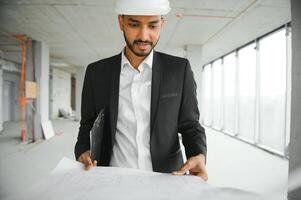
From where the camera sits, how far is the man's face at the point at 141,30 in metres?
0.88

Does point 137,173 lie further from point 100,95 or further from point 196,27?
point 196,27

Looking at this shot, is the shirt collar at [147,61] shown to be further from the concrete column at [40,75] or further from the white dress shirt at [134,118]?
the concrete column at [40,75]

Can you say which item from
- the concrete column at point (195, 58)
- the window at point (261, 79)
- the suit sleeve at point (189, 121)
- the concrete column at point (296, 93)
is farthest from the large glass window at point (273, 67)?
the suit sleeve at point (189, 121)

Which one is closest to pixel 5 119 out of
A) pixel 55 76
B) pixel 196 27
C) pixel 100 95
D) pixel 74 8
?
pixel 55 76

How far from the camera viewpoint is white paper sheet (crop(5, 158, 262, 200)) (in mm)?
620

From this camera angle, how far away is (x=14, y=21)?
4.61 meters

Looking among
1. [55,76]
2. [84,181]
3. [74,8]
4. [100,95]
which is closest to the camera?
[84,181]

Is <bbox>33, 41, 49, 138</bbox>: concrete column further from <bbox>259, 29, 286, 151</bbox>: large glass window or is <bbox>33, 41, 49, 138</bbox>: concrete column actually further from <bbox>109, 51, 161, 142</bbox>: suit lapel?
<bbox>109, 51, 161, 142</bbox>: suit lapel

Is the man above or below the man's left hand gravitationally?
→ above

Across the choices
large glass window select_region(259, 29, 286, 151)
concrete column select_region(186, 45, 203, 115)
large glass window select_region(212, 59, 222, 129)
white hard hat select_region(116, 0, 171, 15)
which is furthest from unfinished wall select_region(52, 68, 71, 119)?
white hard hat select_region(116, 0, 171, 15)

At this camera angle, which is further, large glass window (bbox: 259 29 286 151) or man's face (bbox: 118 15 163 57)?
large glass window (bbox: 259 29 286 151)

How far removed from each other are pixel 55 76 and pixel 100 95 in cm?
1324

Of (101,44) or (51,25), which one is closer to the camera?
(51,25)

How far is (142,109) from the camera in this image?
101 cm
